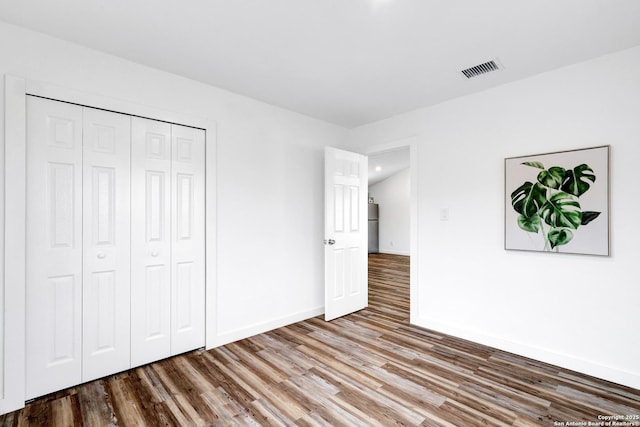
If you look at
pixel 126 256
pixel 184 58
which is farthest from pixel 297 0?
pixel 126 256

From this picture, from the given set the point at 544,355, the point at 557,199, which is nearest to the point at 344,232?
the point at 557,199

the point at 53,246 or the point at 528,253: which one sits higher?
the point at 53,246

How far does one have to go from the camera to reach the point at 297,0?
1740mm

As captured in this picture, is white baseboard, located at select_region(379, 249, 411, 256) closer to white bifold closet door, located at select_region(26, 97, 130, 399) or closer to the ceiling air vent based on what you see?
the ceiling air vent

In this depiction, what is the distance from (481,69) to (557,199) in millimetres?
1254

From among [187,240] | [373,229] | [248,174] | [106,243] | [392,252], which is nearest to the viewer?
[106,243]

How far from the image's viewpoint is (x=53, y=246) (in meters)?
2.11

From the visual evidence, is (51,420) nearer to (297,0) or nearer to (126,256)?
(126,256)

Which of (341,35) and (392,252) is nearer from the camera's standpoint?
(341,35)

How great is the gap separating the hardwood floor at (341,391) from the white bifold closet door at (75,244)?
0.77 ft

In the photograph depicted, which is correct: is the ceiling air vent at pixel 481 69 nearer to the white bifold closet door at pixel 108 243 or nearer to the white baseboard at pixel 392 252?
the white bifold closet door at pixel 108 243

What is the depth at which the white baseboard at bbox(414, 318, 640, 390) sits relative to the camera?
2230 millimetres

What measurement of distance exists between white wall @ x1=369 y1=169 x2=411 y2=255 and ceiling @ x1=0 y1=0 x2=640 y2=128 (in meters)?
6.83

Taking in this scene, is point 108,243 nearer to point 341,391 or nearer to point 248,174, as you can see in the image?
point 248,174
